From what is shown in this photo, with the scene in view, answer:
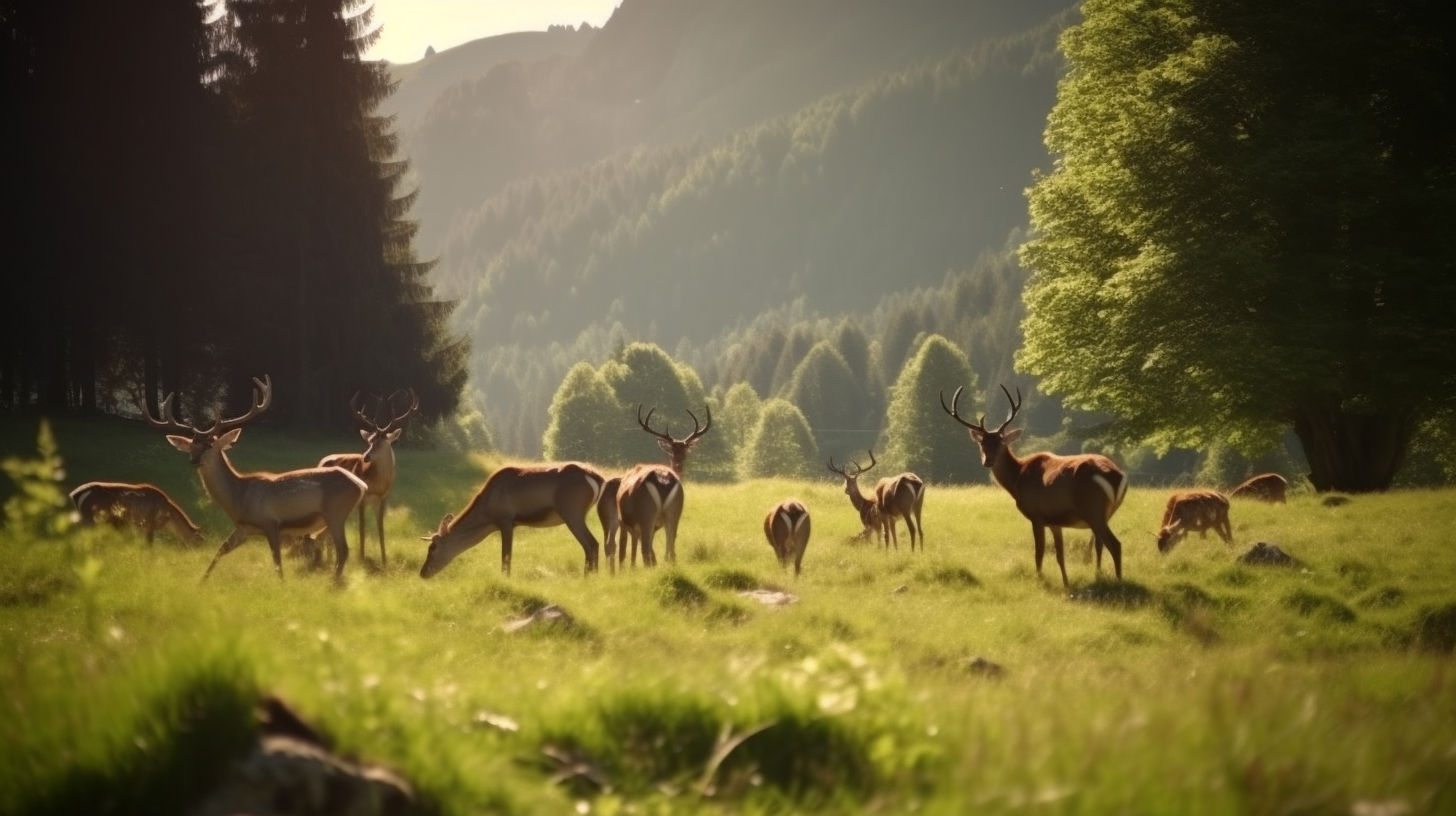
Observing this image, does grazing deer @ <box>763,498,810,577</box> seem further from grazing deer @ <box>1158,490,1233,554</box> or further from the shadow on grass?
grazing deer @ <box>1158,490,1233,554</box>

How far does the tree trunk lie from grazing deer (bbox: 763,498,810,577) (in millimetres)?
13491

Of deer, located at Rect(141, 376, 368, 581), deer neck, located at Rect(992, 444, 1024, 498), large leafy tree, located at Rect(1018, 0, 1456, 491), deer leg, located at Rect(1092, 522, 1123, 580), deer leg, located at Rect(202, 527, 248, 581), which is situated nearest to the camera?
deer leg, located at Rect(202, 527, 248, 581)

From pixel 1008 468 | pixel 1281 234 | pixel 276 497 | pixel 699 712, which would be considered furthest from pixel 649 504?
pixel 1281 234

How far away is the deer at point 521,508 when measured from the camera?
16656 mm

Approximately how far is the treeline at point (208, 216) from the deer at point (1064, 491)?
2737cm

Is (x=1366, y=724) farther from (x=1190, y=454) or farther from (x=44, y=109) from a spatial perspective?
(x=1190, y=454)

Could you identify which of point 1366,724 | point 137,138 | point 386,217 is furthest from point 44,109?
point 1366,724

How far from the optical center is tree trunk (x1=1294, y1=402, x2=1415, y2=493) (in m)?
25.0

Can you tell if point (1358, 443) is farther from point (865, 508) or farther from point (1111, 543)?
point (1111, 543)

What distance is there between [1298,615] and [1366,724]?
9840mm

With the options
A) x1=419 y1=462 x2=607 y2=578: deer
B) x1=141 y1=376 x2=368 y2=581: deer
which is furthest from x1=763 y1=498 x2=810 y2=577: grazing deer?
x1=141 y1=376 x2=368 y2=581: deer

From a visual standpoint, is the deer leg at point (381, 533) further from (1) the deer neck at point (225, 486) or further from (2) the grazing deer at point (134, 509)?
(2) the grazing deer at point (134, 509)

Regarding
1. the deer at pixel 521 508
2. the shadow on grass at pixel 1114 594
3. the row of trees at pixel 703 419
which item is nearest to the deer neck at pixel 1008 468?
the shadow on grass at pixel 1114 594

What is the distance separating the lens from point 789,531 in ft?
60.4
